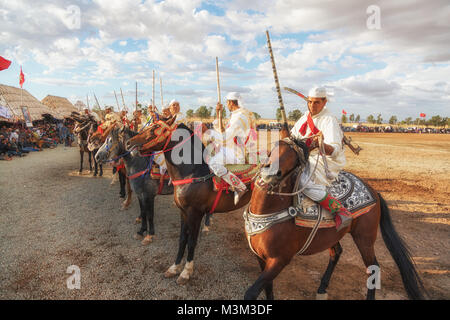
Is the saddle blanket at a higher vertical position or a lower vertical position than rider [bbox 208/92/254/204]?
lower

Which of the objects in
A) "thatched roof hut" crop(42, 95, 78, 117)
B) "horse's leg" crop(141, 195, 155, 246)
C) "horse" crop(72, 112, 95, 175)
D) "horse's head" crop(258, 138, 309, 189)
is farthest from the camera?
"thatched roof hut" crop(42, 95, 78, 117)

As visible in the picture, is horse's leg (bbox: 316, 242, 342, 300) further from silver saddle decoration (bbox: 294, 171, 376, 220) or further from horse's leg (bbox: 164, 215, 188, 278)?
horse's leg (bbox: 164, 215, 188, 278)

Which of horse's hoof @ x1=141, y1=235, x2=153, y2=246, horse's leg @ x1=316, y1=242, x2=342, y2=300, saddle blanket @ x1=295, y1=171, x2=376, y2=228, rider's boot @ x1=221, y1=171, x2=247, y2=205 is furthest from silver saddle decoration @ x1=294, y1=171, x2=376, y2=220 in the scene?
horse's hoof @ x1=141, y1=235, x2=153, y2=246

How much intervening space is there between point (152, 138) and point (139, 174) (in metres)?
1.80

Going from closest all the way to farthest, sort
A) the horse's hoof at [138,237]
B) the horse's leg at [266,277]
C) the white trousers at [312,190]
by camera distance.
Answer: the horse's leg at [266,277] < the white trousers at [312,190] < the horse's hoof at [138,237]

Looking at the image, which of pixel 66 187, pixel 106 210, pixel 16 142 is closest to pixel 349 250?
pixel 106 210

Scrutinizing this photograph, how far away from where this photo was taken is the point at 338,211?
10.2 ft

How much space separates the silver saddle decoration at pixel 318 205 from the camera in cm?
283

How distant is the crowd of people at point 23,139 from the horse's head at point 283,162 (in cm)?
1809

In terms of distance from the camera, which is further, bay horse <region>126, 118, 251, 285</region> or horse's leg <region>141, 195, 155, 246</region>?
horse's leg <region>141, 195, 155, 246</region>

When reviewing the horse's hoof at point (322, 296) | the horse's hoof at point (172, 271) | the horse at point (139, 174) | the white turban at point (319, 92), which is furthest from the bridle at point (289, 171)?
the horse at point (139, 174)

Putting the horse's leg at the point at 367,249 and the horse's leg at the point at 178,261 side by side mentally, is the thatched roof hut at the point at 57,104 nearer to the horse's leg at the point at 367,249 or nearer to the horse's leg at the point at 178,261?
the horse's leg at the point at 178,261

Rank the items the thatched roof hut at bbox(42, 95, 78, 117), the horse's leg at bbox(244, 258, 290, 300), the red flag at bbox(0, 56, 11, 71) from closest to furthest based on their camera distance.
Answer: the horse's leg at bbox(244, 258, 290, 300)
the red flag at bbox(0, 56, 11, 71)
the thatched roof hut at bbox(42, 95, 78, 117)

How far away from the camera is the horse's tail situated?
343cm
